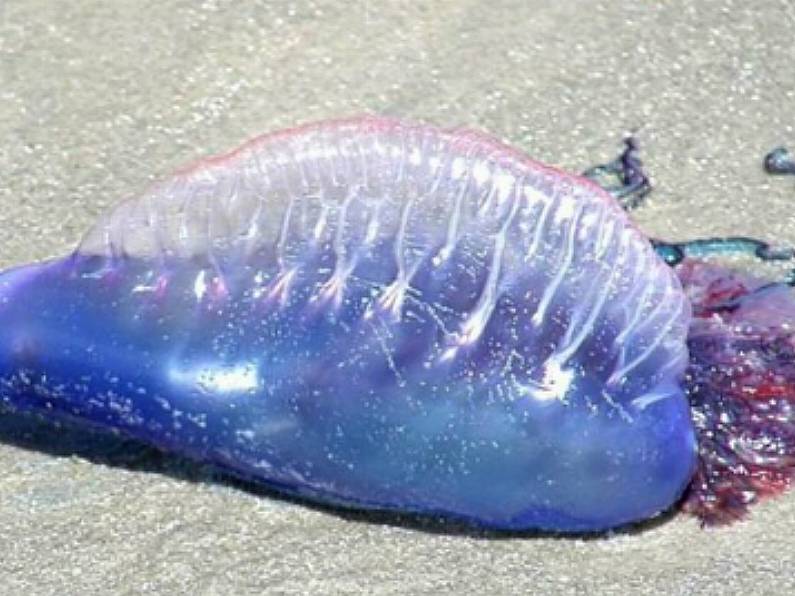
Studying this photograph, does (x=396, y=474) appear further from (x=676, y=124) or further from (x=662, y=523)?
(x=676, y=124)

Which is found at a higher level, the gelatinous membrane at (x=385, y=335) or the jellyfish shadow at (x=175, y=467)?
the gelatinous membrane at (x=385, y=335)

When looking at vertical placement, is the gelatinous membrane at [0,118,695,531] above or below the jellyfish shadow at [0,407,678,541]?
above

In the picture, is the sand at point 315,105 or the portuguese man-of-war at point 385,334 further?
the sand at point 315,105

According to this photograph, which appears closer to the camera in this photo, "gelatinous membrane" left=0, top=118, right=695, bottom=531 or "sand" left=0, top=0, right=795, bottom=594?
"gelatinous membrane" left=0, top=118, right=695, bottom=531

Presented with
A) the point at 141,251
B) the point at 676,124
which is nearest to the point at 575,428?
the point at 141,251

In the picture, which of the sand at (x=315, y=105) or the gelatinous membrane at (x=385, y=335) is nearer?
the gelatinous membrane at (x=385, y=335)

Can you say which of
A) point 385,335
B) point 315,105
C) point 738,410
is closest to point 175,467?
point 385,335
